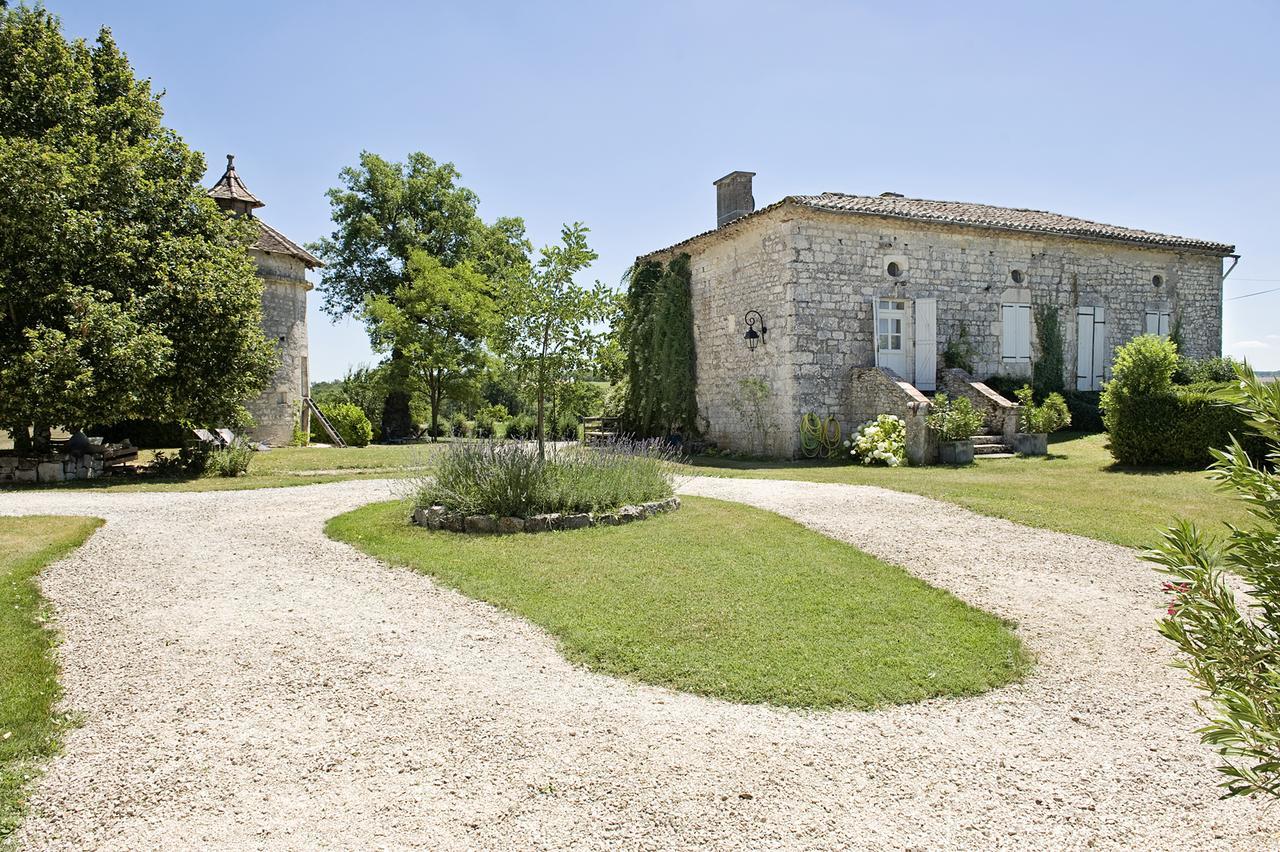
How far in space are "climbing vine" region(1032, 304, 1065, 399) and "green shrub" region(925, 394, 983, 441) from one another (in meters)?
4.85

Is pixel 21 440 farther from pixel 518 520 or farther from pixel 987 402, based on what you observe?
pixel 987 402

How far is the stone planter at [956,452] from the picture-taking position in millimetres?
13680

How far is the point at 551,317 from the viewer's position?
9594 millimetres

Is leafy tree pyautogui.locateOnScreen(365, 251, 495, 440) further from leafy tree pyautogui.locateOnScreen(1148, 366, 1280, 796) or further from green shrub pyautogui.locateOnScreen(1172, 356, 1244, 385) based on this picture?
leafy tree pyautogui.locateOnScreen(1148, 366, 1280, 796)

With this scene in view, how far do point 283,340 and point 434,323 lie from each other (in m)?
6.12

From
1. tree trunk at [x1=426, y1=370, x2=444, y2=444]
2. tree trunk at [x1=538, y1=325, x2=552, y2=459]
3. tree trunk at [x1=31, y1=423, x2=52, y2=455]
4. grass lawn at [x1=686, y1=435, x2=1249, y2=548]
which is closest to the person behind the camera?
grass lawn at [x1=686, y1=435, x2=1249, y2=548]

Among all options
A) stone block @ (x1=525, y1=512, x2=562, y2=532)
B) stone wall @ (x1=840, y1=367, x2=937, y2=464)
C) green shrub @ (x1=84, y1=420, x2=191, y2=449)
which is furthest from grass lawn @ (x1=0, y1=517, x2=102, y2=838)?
green shrub @ (x1=84, y1=420, x2=191, y2=449)

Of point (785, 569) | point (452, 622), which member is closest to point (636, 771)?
point (452, 622)

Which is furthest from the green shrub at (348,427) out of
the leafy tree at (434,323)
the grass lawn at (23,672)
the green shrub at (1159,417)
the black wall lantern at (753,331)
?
the green shrub at (1159,417)

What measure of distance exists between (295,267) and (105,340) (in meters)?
11.9

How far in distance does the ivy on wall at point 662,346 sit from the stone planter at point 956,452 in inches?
265

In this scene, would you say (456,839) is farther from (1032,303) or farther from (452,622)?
(1032,303)

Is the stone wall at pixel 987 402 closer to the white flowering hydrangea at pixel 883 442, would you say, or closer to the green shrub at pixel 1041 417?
the green shrub at pixel 1041 417

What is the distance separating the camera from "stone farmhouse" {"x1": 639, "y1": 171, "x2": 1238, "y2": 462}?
1573 cm
